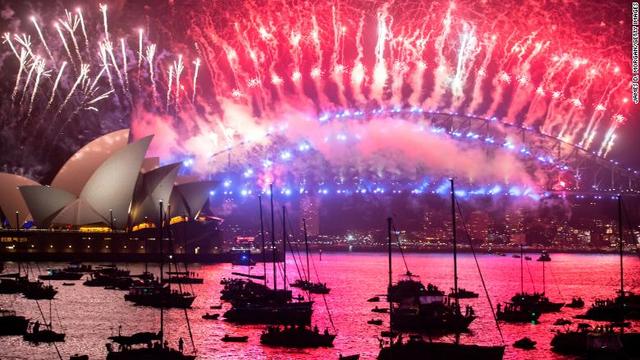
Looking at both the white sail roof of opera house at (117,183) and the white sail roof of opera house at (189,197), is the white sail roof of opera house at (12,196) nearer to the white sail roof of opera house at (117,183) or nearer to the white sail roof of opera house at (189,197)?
the white sail roof of opera house at (117,183)

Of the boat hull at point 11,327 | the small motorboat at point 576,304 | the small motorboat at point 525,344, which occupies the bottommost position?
the small motorboat at point 525,344

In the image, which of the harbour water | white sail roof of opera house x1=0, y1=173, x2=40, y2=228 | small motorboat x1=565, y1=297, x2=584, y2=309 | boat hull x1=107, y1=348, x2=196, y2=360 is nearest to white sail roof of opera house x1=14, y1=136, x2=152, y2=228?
white sail roof of opera house x1=0, y1=173, x2=40, y2=228

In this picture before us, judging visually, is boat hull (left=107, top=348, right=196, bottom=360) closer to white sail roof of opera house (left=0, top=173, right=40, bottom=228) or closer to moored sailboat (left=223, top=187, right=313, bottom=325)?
moored sailboat (left=223, top=187, right=313, bottom=325)

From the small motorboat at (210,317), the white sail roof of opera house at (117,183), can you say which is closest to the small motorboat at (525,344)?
the small motorboat at (210,317)

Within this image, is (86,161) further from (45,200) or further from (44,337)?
(44,337)

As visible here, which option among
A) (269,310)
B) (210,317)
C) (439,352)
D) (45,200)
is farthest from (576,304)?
(45,200)

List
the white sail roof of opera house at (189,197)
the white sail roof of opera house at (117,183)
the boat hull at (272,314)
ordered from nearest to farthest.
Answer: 1. the boat hull at (272,314)
2. the white sail roof of opera house at (117,183)
3. the white sail roof of opera house at (189,197)

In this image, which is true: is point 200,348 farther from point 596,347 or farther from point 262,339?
point 596,347
